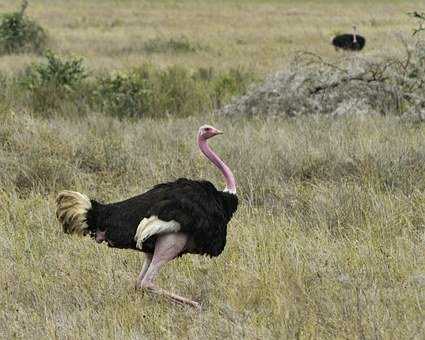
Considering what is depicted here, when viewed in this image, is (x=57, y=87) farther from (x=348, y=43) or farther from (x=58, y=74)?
(x=348, y=43)

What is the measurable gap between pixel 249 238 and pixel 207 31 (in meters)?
27.6

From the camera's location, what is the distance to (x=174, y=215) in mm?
4785

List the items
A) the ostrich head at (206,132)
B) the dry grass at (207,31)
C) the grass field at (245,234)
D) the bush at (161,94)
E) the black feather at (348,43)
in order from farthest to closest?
the black feather at (348,43) → the dry grass at (207,31) → the bush at (161,94) → the ostrich head at (206,132) → the grass field at (245,234)

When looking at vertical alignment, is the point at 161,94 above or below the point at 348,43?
above

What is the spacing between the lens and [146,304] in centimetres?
495

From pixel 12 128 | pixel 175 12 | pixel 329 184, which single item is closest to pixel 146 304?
pixel 329 184

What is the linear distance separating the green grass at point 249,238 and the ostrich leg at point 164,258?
0.32 ft

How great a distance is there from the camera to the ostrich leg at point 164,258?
4.77 metres

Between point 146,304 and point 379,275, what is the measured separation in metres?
1.33

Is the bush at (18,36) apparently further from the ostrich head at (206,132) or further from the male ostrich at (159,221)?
the male ostrich at (159,221)

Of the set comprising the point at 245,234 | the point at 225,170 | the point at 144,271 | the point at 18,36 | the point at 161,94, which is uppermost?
the point at 225,170

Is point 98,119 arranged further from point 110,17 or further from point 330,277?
point 110,17

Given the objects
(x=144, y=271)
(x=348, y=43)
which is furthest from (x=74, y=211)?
(x=348, y=43)

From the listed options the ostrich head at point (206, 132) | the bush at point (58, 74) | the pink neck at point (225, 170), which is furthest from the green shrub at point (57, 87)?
the pink neck at point (225, 170)
